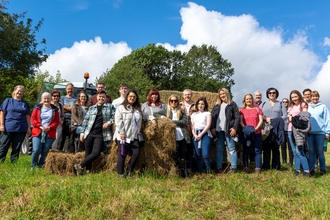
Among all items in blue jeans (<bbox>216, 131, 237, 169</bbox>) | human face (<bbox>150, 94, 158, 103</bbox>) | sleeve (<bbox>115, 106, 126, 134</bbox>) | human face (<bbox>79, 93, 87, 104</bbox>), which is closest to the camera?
sleeve (<bbox>115, 106, 126, 134</bbox>)

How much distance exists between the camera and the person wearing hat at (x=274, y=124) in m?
6.82

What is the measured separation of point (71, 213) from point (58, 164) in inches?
91.6

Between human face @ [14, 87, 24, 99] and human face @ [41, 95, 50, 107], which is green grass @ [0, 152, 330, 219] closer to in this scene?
human face @ [41, 95, 50, 107]

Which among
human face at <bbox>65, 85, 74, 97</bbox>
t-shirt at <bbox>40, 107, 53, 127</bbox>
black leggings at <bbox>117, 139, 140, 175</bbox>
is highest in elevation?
human face at <bbox>65, 85, 74, 97</bbox>

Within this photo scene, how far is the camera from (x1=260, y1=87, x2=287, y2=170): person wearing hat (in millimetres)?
6824

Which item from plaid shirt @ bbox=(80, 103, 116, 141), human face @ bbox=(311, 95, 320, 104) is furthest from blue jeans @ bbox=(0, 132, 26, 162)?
human face @ bbox=(311, 95, 320, 104)

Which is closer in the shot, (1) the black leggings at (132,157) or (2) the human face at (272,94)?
(1) the black leggings at (132,157)

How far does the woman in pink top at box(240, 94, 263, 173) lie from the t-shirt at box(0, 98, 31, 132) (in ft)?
15.8

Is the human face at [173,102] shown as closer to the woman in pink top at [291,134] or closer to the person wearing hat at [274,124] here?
the person wearing hat at [274,124]

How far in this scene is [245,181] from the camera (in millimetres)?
5422

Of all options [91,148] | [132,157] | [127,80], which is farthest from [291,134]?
[127,80]

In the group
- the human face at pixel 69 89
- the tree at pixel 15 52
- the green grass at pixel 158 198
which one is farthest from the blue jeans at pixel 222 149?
the tree at pixel 15 52

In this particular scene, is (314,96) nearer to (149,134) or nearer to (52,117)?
(149,134)

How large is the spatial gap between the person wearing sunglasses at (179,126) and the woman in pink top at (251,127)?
130 cm
